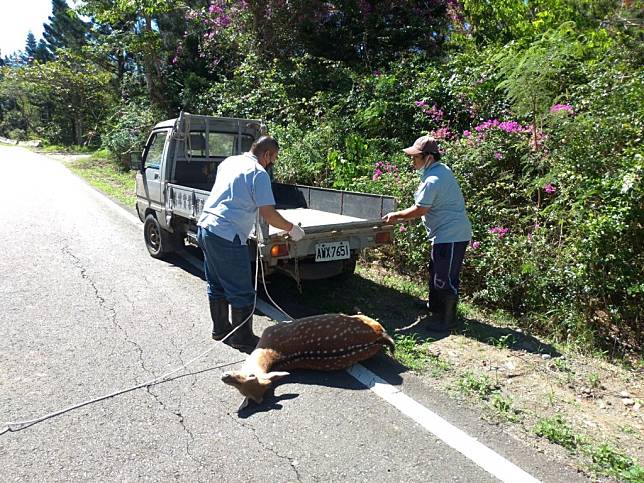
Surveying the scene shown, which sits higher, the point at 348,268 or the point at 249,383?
the point at 348,268

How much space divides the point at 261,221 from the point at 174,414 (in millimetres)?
1957

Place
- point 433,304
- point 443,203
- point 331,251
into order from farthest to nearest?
point 433,304 → point 331,251 → point 443,203

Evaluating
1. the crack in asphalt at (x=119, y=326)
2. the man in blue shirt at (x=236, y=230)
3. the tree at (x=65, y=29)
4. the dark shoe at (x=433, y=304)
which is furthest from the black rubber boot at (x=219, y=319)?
the tree at (x=65, y=29)

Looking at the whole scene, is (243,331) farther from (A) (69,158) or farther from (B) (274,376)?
(A) (69,158)

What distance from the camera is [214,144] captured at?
7465mm

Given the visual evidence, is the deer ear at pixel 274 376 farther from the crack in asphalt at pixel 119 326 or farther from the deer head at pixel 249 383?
the crack in asphalt at pixel 119 326

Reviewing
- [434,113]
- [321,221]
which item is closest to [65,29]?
[434,113]

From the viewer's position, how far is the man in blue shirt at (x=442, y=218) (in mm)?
4777

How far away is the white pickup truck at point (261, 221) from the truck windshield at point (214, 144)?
0.01m

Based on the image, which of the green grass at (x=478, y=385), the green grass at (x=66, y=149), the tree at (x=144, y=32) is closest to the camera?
the green grass at (x=478, y=385)

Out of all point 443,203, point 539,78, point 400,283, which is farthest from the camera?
point 539,78

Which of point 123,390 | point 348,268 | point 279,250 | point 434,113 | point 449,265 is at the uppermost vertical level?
point 434,113

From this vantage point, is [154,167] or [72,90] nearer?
[154,167]

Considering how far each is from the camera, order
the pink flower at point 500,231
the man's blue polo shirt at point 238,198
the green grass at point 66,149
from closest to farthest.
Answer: the man's blue polo shirt at point 238,198 < the pink flower at point 500,231 < the green grass at point 66,149
